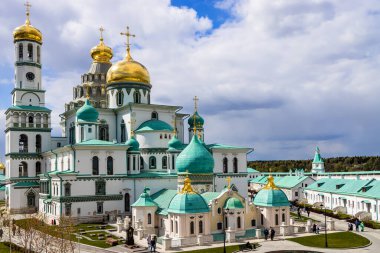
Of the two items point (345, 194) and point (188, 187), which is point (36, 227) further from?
point (345, 194)

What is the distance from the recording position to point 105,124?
46.5 metres

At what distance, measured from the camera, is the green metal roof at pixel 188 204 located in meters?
28.7

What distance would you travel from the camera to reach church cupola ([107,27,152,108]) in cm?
4694

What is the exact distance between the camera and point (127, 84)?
46.9 metres

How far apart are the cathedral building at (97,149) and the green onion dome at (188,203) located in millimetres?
8191

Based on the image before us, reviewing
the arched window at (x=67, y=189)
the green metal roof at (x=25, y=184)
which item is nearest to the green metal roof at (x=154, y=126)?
the arched window at (x=67, y=189)

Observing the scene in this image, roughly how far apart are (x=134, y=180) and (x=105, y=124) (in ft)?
29.6

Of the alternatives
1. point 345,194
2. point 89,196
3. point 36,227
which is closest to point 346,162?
point 345,194

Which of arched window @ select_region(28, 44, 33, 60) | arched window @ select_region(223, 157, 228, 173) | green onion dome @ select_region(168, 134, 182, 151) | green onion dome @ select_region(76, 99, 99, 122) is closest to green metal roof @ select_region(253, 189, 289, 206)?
green onion dome @ select_region(168, 134, 182, 151)

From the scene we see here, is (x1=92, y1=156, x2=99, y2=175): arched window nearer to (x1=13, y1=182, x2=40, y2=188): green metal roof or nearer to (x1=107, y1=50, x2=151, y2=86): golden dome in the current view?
(x1=107, y1=50, x2=151, y2=86): golden dome

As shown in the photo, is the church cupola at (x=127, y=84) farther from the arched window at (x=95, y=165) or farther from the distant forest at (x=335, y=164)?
the distant forest at (x=335, y=164)

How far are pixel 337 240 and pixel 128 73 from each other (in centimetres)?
2850

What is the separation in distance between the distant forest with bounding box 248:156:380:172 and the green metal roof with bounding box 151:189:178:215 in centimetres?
7363

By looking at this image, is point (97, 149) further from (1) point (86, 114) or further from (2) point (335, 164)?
(2) point (335, 164)
